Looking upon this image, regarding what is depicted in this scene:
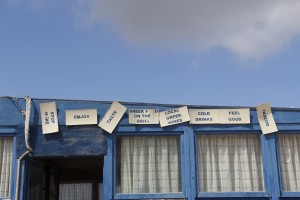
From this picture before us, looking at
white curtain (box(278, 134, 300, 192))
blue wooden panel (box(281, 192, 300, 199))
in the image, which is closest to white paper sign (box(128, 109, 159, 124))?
white curtain (box(278, 134, 300, 192))

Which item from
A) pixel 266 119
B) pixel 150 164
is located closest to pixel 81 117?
pixel 150 164

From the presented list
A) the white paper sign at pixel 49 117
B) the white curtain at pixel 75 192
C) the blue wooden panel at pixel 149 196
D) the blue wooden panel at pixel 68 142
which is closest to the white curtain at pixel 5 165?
the blue wooden panel at pixel 68 142

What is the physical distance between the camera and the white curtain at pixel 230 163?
7.93m

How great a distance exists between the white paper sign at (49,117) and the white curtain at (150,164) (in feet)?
4.31

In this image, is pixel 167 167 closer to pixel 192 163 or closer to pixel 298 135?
pixel 192 163

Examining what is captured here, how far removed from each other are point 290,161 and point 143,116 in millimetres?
2999

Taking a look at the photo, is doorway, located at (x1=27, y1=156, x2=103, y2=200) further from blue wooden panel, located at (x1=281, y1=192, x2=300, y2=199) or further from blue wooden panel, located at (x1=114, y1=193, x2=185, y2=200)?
blue wooden panel, located at (x1=281, y1=192, x2=300, y2=199)

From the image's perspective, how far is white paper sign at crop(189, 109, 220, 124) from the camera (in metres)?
7.96

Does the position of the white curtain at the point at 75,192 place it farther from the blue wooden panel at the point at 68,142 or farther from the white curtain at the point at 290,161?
the white curtain at the point at 290,161

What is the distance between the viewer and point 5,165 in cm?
779

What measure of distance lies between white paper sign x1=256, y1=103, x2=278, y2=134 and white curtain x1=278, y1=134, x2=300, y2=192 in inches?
13.1

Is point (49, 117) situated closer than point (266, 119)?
Yes

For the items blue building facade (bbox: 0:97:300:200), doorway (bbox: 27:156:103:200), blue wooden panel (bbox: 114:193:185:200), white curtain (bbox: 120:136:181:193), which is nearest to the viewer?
blue wooden panel (bbox: 114:193:185:200)

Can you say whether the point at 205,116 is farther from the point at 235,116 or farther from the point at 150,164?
A: the point at 150,164
